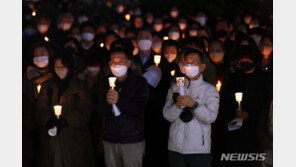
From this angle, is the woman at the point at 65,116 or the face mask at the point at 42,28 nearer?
the woman at the point at 65,116

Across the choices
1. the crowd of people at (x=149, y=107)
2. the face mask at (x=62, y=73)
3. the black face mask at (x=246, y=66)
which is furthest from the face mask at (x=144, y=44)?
the face mask at (x=62, y=73)

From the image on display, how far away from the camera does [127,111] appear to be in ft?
16.3

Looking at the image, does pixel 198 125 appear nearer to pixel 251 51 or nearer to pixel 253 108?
pixel 253 108

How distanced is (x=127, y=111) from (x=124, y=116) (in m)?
0.11

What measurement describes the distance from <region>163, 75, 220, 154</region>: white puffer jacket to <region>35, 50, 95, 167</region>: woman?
3.58 ft

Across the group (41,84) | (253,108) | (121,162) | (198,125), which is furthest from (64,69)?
(253,108)

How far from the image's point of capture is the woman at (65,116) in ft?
17.5

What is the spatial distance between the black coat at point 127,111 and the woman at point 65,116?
13.7 inches

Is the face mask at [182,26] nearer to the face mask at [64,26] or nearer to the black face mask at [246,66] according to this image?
the face mask at [64,26]

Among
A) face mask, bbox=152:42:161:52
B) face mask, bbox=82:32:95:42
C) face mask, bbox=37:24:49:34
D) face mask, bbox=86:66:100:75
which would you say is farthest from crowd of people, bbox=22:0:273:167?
face mask, bbox=37:24:49:34

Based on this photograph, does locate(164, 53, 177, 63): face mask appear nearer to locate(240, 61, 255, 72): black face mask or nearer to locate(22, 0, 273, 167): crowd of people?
locate(22, 0, 273, 167): crowd of people

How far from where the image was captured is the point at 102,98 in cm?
519

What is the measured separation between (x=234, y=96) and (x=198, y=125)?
1.04 m

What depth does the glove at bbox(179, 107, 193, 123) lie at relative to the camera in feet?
15.7
